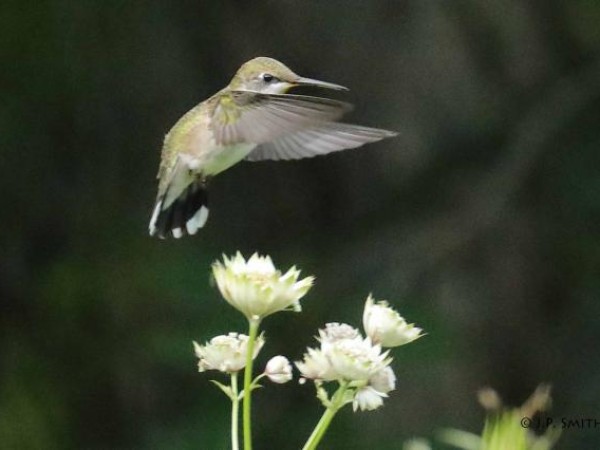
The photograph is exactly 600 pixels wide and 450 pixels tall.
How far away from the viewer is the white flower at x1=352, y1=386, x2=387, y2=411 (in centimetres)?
120

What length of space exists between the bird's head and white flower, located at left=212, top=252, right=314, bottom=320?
515mm

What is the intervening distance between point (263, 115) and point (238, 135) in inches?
2.4

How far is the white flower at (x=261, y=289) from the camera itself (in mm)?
1256

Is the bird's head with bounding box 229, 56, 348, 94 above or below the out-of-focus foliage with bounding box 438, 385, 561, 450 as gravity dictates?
above

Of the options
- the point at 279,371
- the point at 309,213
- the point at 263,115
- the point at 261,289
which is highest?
the point at 263,115

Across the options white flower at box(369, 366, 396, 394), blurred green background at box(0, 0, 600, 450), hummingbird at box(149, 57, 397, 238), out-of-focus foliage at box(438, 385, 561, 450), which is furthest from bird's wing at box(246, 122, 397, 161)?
blurred green background at box(0, 0, 600, 450)

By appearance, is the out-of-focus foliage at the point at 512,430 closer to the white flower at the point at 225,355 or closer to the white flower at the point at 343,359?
the white flower at the point at 343,359

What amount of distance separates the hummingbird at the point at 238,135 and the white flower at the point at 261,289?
1.11ft

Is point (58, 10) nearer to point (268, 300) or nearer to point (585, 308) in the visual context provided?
point (585, 308)

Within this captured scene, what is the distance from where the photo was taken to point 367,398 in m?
1.22

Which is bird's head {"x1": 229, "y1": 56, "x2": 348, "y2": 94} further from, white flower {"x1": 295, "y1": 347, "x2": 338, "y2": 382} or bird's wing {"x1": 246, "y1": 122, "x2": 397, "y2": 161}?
white flower {"x1": 295, "y1": 347, "x2": 338, "y2": 382}

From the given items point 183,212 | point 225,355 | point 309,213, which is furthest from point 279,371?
point 309,213

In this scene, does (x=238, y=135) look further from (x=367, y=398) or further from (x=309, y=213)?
(x=309, y=213)

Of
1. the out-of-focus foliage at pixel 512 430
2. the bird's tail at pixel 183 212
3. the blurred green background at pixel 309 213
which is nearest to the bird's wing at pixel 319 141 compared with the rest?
the bird's tail at pixel 183 212
